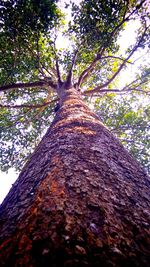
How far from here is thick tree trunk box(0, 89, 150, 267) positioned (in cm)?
→ 101

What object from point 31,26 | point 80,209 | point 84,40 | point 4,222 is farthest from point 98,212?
point 84,40

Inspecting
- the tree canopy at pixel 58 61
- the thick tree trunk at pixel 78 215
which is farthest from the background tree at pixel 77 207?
the tree canopy at pixel 58 61

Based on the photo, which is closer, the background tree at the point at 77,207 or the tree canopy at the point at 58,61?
the background tree at the point at 77,207

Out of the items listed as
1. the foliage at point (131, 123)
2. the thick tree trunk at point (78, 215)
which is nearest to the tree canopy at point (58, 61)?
the foliage at point (131, 123)

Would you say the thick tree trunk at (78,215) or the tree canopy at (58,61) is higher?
the tree canopy at (58,61)

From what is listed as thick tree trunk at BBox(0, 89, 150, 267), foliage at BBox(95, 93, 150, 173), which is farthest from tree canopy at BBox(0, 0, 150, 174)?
thick tree trunk at BBox(0, 89, 150, 267)

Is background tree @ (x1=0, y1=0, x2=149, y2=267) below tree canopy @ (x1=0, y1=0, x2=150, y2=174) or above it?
below

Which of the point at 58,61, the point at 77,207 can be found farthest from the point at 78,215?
the point at 58,61

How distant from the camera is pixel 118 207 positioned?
1.42 m

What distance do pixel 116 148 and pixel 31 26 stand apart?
6386 mm

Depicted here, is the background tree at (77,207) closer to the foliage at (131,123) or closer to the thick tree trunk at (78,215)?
the thick tree trunk at (78,215)

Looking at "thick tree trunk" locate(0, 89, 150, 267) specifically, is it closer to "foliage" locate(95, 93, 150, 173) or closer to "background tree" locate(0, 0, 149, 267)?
"background tree" locate(0, 0, 149, 267)

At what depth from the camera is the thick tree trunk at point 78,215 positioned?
3.31ft

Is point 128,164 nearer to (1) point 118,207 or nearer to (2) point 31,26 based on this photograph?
(1) point 118,207
